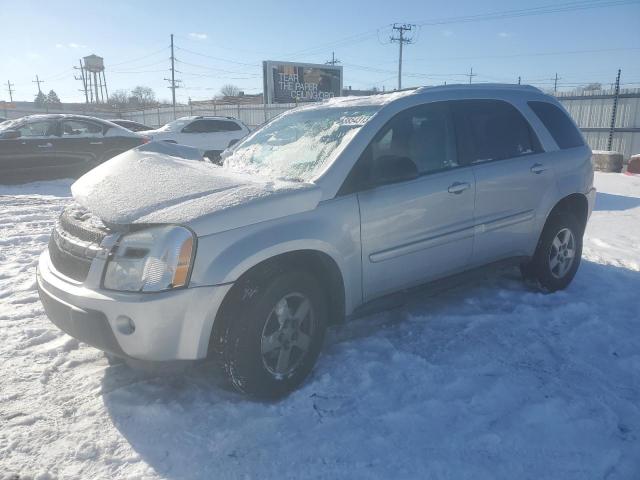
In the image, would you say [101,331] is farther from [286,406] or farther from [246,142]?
[246,142]

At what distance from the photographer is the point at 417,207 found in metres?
3.50

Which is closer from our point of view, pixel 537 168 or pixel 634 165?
pixel 537 168

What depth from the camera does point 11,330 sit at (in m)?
3.80

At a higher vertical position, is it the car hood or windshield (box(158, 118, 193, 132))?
windshield (box(158, 118, 193, 132))

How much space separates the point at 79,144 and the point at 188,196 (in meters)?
9.04

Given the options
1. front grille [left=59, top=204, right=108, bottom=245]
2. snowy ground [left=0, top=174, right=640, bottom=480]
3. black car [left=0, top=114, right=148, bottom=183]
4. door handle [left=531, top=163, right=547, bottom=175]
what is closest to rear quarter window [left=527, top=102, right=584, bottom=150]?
door handle [left=531, top=163, right=547, bottom=175]

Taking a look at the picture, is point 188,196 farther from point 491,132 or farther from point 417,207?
point 491,132

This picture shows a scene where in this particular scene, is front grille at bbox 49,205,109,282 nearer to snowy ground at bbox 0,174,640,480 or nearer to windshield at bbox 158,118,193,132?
snowy ground at bbox 0,174,640,480

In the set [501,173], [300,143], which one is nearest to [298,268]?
[300,143]

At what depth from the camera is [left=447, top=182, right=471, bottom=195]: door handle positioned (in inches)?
146

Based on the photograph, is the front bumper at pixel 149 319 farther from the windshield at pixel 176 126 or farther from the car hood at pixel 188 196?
the windshield at pixel 176 126

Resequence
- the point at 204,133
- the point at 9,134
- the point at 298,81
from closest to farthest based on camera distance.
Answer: the point at 9,134
the point at 204,133
the point at 298,81

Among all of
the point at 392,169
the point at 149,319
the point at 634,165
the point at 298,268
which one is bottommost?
the point at 634,165

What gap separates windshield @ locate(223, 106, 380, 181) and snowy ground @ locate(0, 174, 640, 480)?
4.25ft
